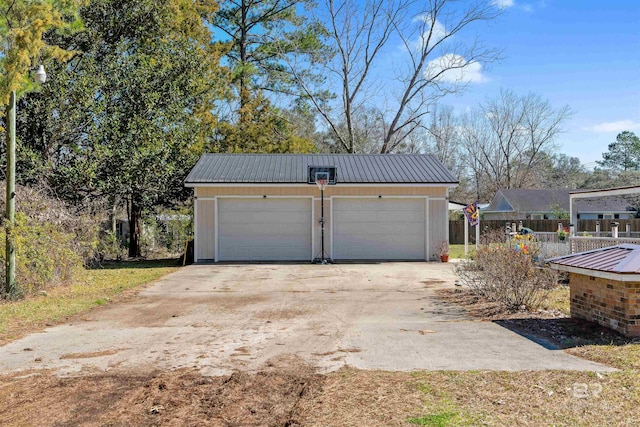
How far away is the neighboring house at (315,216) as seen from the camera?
1591cm

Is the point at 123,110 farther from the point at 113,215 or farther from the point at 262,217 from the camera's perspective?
the point at 262,217

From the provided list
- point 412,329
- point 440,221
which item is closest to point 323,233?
point 440,221

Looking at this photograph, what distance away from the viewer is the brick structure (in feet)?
18.7

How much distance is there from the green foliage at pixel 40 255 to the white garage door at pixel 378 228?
7990 mm

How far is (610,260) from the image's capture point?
242 inches

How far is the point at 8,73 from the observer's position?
833 centimetres

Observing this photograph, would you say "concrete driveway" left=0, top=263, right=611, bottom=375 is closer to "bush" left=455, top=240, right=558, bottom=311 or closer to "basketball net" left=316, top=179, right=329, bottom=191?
"bush" left=455, top=240, right=558, bottom=311

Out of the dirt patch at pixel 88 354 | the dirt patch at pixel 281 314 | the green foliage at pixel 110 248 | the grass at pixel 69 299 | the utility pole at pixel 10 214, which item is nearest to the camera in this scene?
the dirt patch at pixel 88 354

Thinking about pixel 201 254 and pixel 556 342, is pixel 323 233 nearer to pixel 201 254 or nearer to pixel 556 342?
pixel 201 254

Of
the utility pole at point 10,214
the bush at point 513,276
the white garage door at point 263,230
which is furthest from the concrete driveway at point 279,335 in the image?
the white garage door at point 263,230

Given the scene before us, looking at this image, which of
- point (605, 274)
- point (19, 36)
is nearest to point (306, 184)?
point (19, 36)

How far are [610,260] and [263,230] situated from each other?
1116 centimetres

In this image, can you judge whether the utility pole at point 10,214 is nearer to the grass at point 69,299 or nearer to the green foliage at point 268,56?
the grass at point 69,299

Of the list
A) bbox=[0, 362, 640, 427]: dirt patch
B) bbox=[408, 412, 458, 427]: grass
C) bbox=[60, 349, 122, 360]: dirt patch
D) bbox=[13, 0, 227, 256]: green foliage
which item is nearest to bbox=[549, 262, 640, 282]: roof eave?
bbox=[0, 362, 640, 427]: dirt patch
